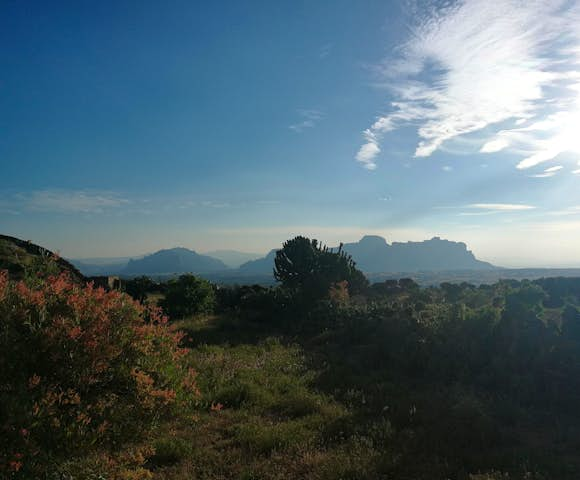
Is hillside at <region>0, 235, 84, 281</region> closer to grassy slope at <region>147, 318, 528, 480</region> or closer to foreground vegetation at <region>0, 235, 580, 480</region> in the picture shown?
foreground vegetation at <region>0, 235, 580, 480</region>

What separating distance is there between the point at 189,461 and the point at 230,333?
11.4m

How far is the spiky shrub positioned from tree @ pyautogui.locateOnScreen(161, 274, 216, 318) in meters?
16.5

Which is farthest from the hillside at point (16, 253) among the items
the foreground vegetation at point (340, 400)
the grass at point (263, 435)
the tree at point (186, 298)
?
the grass at point (263, 435)

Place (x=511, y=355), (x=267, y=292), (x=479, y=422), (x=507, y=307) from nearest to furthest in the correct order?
(x=479, y=422) → (x=511, y=355) → (x=507, y=307) → (x=267, y=292)

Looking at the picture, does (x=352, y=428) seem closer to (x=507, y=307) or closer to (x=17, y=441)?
(x=17, y=441)

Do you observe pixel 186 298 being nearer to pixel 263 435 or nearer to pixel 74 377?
pixel 263 435

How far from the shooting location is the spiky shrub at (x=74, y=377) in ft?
12.1

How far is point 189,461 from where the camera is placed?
602cm

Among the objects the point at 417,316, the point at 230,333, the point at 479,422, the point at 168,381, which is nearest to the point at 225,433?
the point at 168,381

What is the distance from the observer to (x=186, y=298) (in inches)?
830

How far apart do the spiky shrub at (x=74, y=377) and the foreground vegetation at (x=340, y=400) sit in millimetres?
24

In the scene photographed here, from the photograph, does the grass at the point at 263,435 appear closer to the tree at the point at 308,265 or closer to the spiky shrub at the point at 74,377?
the spiky shrub at the point at 74,377

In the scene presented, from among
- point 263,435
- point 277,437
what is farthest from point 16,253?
point 277,437

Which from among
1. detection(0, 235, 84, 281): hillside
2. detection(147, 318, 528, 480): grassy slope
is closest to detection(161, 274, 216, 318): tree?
detection(0, 235, 84, 281): hillside
